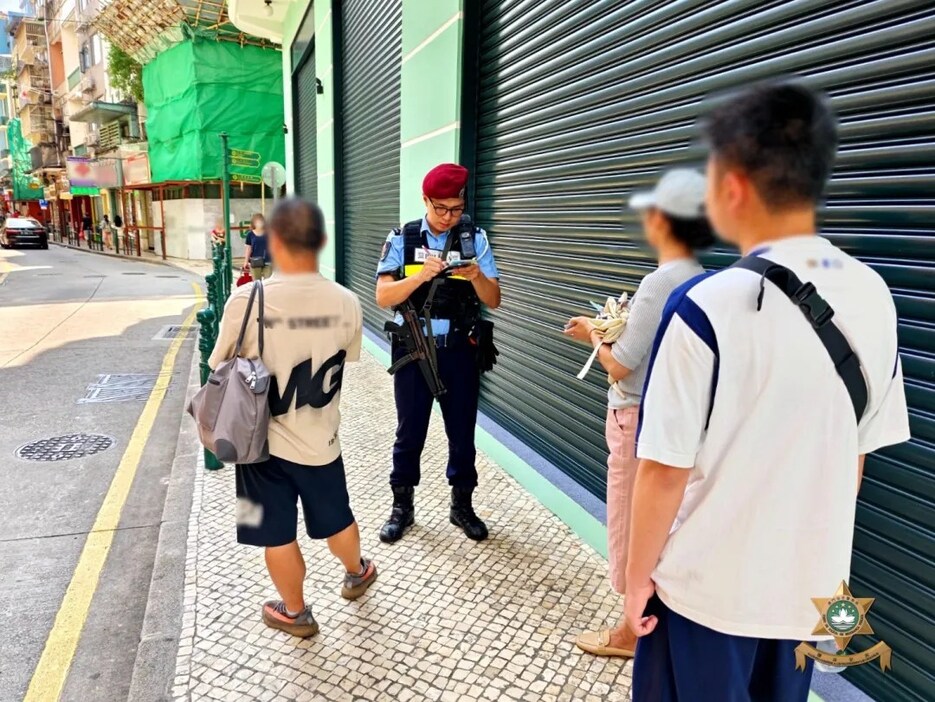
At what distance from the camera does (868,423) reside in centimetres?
124

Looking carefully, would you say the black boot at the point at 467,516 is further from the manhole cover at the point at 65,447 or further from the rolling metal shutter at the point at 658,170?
the manhole cover at the point at 65,447

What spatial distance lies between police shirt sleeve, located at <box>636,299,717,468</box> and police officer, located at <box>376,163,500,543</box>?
162cm

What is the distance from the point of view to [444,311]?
3.03 meters

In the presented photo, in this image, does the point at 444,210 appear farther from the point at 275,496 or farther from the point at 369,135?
the point at 369,135

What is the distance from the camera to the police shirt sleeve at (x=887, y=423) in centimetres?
123

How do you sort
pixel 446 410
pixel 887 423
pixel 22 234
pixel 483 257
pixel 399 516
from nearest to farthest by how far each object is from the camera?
pixel 887 423
pixel 483 257
pixel 446 410
pixel 399 516
pixel 22 234

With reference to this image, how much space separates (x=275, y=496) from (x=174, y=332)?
342 inches

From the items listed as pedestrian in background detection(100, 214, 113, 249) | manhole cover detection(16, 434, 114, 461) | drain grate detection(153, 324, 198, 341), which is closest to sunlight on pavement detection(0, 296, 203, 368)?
drain grate detection(153, 324, 198, 341)

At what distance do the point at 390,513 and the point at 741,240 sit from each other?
283 cm

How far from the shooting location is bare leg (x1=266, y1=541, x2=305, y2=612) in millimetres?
2436

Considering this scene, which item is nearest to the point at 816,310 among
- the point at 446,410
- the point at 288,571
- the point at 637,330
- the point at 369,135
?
the point at 637,330

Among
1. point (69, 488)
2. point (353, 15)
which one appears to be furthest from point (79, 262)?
point (69, 488)

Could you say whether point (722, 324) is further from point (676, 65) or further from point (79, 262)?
point (79, 262)

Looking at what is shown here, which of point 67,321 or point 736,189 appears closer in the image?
point 736,189
